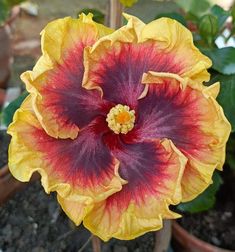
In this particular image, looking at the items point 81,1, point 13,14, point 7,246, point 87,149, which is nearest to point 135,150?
point 87,149

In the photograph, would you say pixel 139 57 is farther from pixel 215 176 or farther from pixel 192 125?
pixel 215 176

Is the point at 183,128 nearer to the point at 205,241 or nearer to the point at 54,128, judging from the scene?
the point at 54,128

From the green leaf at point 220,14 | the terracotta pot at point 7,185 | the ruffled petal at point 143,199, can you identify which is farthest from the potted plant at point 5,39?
the ruffled petal at point 143,199

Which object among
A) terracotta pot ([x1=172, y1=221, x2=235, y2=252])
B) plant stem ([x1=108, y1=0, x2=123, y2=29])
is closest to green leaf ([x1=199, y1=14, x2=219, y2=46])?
plant stem ([x1=108, y1=0, x2=123, y2=29])

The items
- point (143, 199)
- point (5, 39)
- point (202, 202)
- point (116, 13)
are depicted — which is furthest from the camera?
point (5, 39)

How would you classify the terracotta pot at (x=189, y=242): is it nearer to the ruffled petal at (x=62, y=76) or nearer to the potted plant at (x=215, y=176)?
the potted plant at (x=215, y=176)

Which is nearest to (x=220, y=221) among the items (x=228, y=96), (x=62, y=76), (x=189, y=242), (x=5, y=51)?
(x=189, y=242)

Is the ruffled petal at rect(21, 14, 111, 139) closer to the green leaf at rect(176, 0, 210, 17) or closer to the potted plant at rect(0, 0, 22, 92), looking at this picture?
the green leaf at rect(176, 0, 210, 17)
